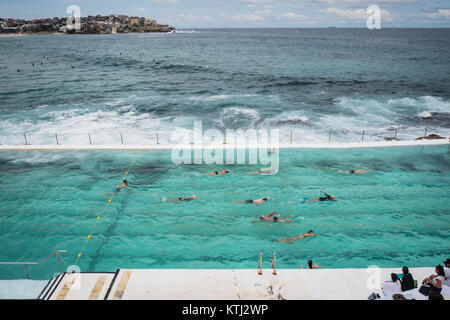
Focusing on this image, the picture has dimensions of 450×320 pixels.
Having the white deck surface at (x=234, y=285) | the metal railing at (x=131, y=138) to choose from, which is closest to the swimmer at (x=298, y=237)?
the white deck surface at (x=234, y=285)

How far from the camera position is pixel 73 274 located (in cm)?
994

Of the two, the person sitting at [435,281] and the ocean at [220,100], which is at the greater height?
the ocean at [220,100]

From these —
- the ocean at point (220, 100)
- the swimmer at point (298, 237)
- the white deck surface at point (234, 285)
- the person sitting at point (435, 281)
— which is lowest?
the swimmer at point (298, 237)

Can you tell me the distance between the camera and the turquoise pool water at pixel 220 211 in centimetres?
1309

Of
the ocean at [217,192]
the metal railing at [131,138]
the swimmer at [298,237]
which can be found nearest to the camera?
the ocean at [217,192]

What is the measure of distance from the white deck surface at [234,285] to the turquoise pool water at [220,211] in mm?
2735

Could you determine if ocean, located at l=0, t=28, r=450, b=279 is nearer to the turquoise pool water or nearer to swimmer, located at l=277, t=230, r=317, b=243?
the turquoise pool water

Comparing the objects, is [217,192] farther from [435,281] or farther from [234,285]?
[435,281]

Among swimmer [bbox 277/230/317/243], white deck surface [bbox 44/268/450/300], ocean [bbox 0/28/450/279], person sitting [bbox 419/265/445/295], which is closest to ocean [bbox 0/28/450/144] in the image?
ocean [bbox 0/28/450/279]

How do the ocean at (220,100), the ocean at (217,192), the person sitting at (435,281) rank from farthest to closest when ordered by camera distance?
the ocean at (220,100), the ocean at (217,192), the person sitting at (435,281)

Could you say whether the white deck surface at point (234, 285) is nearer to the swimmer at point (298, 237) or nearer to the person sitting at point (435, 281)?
the person sitting at point (435, 281)

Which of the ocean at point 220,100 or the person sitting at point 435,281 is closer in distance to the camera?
the person sitting at point 435,281

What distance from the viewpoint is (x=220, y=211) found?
1623 centimetres
